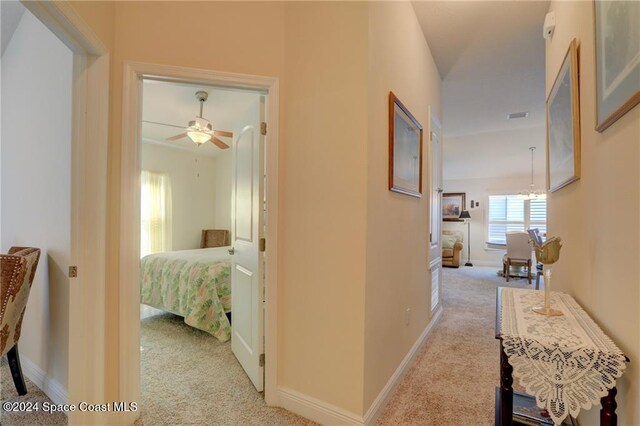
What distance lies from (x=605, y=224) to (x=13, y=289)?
2.87 m

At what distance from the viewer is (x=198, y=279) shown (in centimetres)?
296

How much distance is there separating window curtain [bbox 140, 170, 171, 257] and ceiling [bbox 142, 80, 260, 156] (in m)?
0.82

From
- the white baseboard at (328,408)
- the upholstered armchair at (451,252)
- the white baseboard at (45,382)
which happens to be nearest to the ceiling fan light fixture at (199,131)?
the white baseboard at (45,382)

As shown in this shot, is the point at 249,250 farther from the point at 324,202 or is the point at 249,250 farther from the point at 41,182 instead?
the point at 41,182

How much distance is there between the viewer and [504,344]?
3.38 feet

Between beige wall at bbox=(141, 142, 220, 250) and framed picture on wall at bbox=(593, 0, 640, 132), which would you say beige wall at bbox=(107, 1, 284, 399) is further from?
beige wall at bbox=(141, 142, 220, 250)

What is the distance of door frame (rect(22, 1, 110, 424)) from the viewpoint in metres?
1.49

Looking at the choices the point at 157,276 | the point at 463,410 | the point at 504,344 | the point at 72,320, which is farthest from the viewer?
the point at 157,276

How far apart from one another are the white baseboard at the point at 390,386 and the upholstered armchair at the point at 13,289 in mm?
2081

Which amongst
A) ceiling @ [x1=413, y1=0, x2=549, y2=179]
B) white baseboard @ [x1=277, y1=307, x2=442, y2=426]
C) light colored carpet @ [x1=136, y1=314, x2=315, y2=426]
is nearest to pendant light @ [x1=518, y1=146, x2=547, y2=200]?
ceiling @ [x1=413, y1=0, x2=549, y2=179]

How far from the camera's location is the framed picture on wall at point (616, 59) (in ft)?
2.76

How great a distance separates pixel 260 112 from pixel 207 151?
449 cm

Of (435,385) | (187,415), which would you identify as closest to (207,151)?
(187,415)

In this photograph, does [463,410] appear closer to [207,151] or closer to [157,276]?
[157,276]
